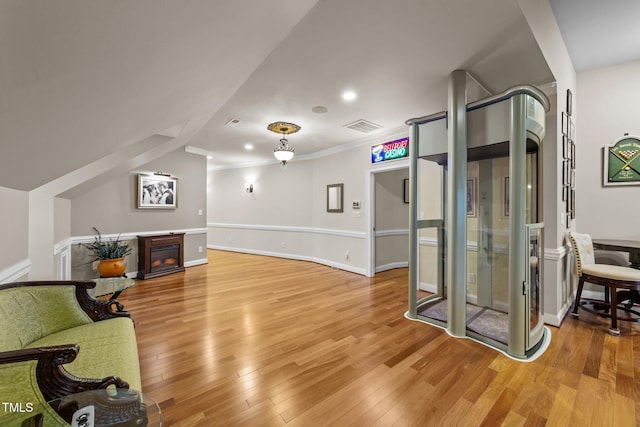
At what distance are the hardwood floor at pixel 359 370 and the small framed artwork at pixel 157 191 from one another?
218 centimetres

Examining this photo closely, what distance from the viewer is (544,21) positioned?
220cm

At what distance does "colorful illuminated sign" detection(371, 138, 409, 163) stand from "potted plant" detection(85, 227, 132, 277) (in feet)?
14.6

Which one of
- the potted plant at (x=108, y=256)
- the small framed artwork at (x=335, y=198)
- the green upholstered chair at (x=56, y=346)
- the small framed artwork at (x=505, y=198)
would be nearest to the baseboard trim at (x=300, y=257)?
the small framed artwork at (x=335, y=198)

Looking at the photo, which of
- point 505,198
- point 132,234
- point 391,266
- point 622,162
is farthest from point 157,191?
point 622,162

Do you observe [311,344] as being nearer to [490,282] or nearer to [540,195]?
[490,282]

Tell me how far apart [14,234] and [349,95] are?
322 centimetres

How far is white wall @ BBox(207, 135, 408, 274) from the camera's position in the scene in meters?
5.15

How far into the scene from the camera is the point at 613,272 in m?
2.66

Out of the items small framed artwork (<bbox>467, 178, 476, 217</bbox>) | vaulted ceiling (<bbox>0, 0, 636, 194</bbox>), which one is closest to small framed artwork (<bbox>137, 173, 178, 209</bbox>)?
vaulted ceiling (<bbox>0, 0, 636, 194</bbox>)

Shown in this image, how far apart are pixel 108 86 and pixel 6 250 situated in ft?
5.41

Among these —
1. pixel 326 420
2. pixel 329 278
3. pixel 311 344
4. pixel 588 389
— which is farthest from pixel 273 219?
pixel 588 389

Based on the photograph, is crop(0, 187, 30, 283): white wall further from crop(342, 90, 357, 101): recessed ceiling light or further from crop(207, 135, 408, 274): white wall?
crop(207, 135, 408, 274): white wall

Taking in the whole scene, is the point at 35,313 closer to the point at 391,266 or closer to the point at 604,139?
the point at 391,266

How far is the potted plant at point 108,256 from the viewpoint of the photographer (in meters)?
3.98
